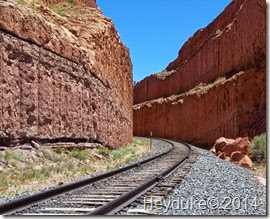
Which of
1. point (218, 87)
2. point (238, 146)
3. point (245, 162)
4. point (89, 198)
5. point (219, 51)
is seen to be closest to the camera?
point (89, 198)

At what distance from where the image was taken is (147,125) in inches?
2562

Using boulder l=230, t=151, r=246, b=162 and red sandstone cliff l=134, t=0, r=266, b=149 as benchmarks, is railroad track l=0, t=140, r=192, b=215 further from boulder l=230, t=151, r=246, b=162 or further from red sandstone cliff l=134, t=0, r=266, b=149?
red sandstone cliff l=134, t=0, r=266, b=149

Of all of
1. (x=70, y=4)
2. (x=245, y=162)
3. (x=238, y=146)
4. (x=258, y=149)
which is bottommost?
(x=245, y=162)

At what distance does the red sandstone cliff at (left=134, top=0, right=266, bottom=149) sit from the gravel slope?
20174 mm

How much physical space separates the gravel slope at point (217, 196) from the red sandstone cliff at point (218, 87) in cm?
2017

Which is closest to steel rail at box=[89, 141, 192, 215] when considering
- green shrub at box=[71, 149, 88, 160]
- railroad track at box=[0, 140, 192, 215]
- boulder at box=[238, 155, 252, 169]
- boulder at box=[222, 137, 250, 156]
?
railroad track at box=[0, 140, 192, 215]

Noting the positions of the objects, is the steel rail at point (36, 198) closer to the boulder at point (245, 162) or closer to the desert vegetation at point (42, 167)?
the desert vegetation at point (42, 167)

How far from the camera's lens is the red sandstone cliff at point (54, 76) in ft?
40.2

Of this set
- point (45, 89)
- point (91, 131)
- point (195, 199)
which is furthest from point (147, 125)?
point (195, 199)

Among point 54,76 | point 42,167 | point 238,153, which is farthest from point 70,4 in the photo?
point 42,167

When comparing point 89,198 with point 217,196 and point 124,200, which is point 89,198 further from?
point 217,196

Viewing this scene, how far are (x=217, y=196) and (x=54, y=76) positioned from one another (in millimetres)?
8893

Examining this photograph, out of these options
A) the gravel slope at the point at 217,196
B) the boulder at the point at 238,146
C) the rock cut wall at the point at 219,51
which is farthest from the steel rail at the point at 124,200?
the rock cut wall at the point at 219,51

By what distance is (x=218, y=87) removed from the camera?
42031 millimetres
